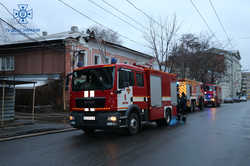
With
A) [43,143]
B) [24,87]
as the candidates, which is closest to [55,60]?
[24,87]

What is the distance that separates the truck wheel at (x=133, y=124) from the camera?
9.70 metres

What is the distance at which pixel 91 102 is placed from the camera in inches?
367

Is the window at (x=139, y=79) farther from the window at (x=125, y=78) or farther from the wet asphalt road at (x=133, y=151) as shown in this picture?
the wet asphalt road at (x=133, y=151)

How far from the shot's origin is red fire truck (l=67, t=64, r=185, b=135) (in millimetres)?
9049

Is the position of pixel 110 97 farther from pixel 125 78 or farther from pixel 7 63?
pixel 7 63

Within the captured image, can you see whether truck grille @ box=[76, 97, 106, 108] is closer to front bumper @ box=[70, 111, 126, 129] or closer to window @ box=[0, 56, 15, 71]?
front bumper @ box=[70, 111, 126, 129]

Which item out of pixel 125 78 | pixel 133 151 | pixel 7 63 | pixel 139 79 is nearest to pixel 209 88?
pixel 139 79

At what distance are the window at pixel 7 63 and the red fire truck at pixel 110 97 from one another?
67.0 ft

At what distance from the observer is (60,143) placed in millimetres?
8453

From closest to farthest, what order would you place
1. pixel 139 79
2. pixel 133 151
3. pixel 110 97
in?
pixel 133 151 → pixel 110 97 → pixel 139 79

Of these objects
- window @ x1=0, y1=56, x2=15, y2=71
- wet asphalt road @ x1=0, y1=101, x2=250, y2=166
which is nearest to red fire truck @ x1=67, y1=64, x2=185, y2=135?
wet asphalt road @ x1=0, y1=101, x2=250, y2=166

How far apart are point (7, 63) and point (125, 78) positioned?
22547mm

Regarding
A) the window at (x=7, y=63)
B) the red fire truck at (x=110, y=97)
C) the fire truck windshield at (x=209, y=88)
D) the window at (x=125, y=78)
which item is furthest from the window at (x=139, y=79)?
the window at (x=7, y=63)

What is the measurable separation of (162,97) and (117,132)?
3120 millimetres
